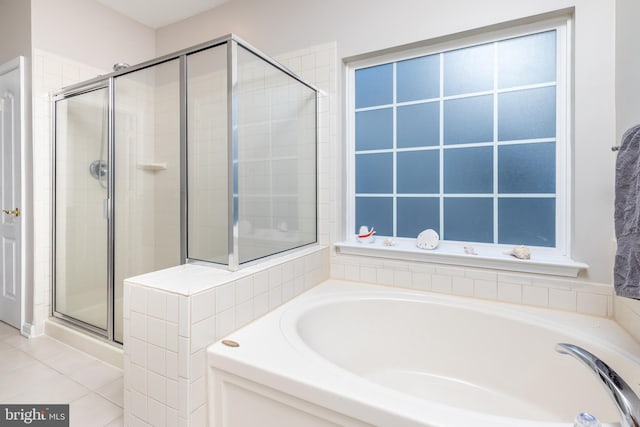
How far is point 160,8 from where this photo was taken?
259 centimetres

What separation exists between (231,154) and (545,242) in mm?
1739

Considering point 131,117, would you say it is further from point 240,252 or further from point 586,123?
point 586,123

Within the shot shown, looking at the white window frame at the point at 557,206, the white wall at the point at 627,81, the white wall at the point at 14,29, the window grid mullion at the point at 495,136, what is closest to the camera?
the white wall at the point at 627,81

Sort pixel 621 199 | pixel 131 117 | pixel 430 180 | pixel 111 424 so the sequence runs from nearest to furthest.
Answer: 1. pixel 621 199
2. pixel 111 424
3. pixel 430 180
4. pixel 131 117

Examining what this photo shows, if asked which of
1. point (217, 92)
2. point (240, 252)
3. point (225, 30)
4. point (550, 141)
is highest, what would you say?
point (225, 30)

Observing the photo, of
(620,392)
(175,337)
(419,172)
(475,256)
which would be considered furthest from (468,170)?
(175,337)

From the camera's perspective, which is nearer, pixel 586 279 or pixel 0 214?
pixel 586 279

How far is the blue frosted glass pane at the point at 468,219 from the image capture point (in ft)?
5.94

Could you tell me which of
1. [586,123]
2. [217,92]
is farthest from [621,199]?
[217,92]

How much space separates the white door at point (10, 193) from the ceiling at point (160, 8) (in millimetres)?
902

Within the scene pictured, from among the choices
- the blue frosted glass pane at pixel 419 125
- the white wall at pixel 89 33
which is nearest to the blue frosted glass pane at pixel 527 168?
the blue frosted glass pane at pixel 419 125

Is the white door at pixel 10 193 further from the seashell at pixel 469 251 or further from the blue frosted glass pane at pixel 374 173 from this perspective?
the seashell at pixel 469 251

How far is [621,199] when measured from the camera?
1078 millimetres

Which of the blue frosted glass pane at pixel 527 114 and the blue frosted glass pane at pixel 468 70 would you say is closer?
the blue frosted glass pane at pixel 527 114
